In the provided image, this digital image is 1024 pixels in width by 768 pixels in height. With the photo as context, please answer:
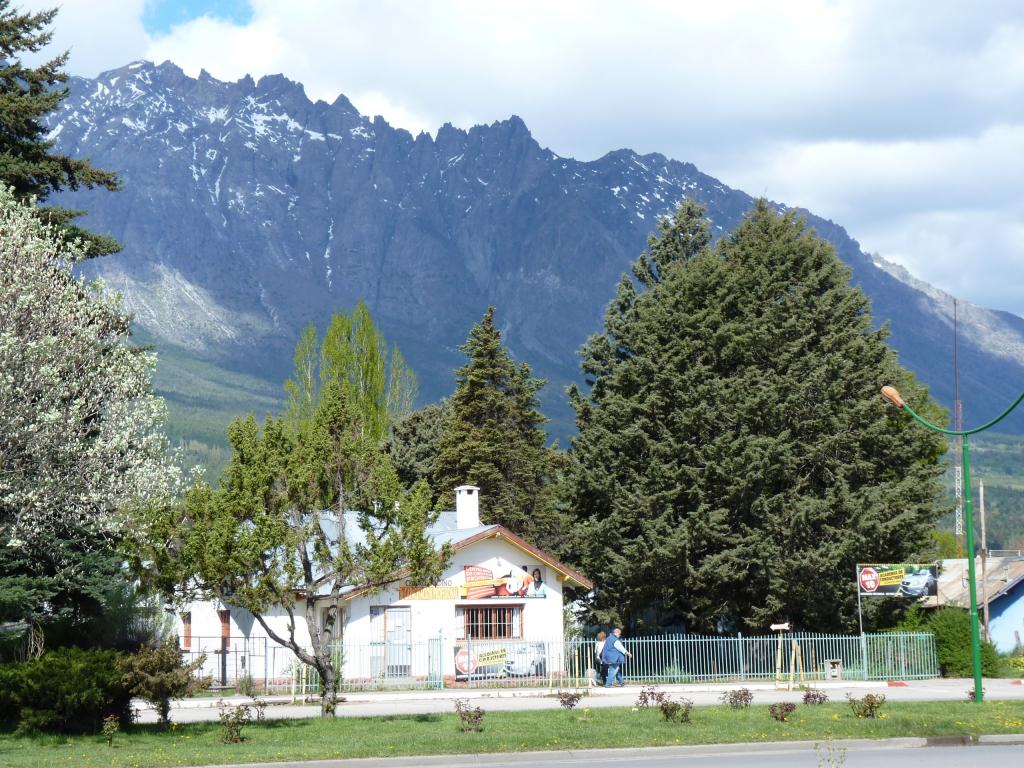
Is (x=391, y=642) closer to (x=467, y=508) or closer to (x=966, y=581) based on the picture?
(x=467, y=508)

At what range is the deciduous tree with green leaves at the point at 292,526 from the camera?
80.6ft

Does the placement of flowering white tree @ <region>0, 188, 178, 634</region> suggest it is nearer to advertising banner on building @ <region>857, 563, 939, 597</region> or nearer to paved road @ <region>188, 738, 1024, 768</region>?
paved road @ <region>188, 738, 1024, 768</region>

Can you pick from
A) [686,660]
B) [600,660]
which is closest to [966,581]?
[686,660]

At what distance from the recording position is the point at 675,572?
44.6 meters

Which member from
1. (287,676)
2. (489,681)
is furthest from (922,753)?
(287,676)

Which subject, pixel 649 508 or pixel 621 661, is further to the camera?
pixel 649 508

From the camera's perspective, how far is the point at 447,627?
4497 centimetres

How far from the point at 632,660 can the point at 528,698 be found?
9568mm

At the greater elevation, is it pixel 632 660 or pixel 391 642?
pixel 391 642

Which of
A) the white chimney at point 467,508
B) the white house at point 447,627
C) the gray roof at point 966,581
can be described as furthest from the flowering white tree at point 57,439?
the gray roof at point 966,581

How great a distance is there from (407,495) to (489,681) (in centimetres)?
1592

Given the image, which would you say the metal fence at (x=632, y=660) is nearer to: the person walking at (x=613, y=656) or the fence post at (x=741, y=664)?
the fence post at (x=741, y=664)

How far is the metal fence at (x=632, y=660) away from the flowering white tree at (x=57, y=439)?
1364 centimetres

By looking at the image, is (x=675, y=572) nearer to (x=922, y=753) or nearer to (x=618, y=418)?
(x=618, y=418)
